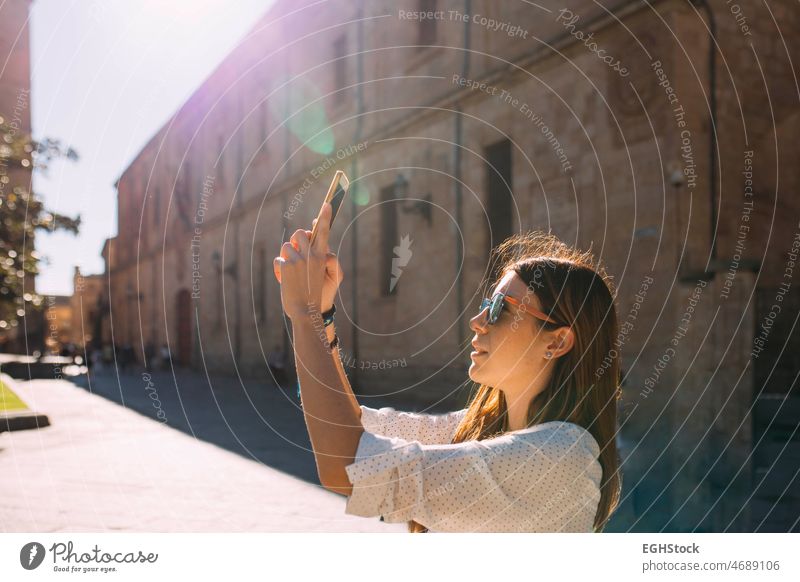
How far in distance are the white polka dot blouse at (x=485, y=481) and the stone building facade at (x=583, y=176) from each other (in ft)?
9.26

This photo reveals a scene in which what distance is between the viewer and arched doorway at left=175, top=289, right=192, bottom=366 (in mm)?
23094

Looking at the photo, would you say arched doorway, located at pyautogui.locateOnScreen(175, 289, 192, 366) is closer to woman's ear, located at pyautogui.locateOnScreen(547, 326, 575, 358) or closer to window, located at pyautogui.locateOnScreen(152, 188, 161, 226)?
window, located at pyautogui.locateOnScreen(152, 188, 161, 226)

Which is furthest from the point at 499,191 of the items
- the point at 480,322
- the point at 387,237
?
the point at 480,322

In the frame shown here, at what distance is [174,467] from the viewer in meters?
6.83

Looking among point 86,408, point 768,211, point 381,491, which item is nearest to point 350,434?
point 381,491

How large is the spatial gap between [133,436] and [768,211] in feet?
29.0

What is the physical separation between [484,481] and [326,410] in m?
0.31

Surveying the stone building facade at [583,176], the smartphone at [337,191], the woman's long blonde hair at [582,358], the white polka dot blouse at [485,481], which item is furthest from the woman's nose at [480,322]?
the stone building facade at [583,176]

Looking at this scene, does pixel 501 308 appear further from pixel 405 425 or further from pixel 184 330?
pixel 184 330

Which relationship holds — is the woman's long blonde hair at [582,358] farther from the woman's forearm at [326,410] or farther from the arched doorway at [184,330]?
the arched doorway at [184,330]

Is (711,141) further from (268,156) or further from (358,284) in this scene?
(268,156)

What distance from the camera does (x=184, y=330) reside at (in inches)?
920

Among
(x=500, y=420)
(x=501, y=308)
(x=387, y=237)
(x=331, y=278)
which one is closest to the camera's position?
(x=331, y=278)

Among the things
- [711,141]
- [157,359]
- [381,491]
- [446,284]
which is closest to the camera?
[381,491]
